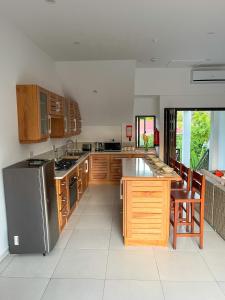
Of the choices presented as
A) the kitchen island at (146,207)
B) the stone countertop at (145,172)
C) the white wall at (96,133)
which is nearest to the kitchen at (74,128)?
the kitchen island at (146,207)

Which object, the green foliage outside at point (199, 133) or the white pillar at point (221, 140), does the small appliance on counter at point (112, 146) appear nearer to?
the green foliage outside at point (199, 133)

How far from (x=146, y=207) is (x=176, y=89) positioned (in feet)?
11.6

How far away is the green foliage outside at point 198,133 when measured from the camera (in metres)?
7.44

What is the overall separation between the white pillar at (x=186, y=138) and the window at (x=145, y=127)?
183 cm

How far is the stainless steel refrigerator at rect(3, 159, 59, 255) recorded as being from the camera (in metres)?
2.64

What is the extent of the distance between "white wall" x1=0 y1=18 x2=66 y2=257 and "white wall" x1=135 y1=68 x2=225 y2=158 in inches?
105

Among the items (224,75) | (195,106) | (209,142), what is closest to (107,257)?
(195,106)

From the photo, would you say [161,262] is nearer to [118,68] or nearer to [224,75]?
[118,68]

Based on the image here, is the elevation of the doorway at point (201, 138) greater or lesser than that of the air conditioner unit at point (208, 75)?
lesser

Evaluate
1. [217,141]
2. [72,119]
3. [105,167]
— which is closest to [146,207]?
[72,119]

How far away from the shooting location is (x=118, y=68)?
4660mm

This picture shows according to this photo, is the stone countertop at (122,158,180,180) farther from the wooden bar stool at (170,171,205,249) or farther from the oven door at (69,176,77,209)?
the oven door at (69,176,77,209)

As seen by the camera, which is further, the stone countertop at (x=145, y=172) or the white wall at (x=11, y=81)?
the stone countertop at (x=145, y=172)

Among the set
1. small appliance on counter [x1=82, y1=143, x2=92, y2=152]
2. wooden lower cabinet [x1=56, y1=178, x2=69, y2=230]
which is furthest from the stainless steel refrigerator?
small appliance on counter [x1=82, y1=143, x2=92, y2=152]
